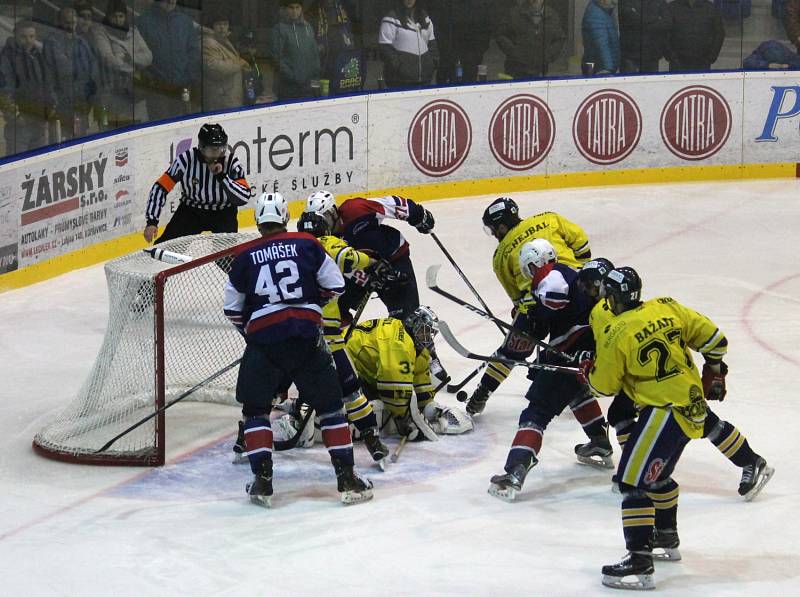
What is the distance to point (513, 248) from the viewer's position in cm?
665

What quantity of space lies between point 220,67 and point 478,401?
4467 millimetres

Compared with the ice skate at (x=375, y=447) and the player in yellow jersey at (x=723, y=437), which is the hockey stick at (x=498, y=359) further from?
the ice skate at (x=375, y=447)

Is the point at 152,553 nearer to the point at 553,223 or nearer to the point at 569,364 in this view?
the point at 569,364

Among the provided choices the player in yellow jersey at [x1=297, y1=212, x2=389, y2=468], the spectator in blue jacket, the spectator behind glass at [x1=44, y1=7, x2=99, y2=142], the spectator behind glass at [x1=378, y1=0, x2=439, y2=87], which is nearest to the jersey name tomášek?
the player in yellow jersey at [x1=297, y1=212, x2=389, y2=468]

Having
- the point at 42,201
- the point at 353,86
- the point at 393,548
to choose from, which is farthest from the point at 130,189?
the point at 393,548

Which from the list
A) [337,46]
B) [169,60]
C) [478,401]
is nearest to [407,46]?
[337,46]

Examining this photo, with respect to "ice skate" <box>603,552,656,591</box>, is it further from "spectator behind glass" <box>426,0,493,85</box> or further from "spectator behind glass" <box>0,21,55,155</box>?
"spectator behind glass" <box>426,0,493,85</box>

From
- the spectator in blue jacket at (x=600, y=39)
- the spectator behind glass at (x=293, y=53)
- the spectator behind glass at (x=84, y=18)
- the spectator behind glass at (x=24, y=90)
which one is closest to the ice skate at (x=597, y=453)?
the spectator behind glass at (x=24, y=90)

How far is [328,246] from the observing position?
6.38 metres

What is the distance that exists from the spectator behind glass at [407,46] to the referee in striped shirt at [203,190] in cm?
331

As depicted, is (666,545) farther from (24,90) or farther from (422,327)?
(24,90)

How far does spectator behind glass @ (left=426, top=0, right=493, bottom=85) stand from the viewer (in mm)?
11562

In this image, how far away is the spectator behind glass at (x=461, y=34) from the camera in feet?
37.9

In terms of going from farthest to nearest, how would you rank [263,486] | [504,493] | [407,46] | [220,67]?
[407,46], [220,67], [504,493], [263,486]
